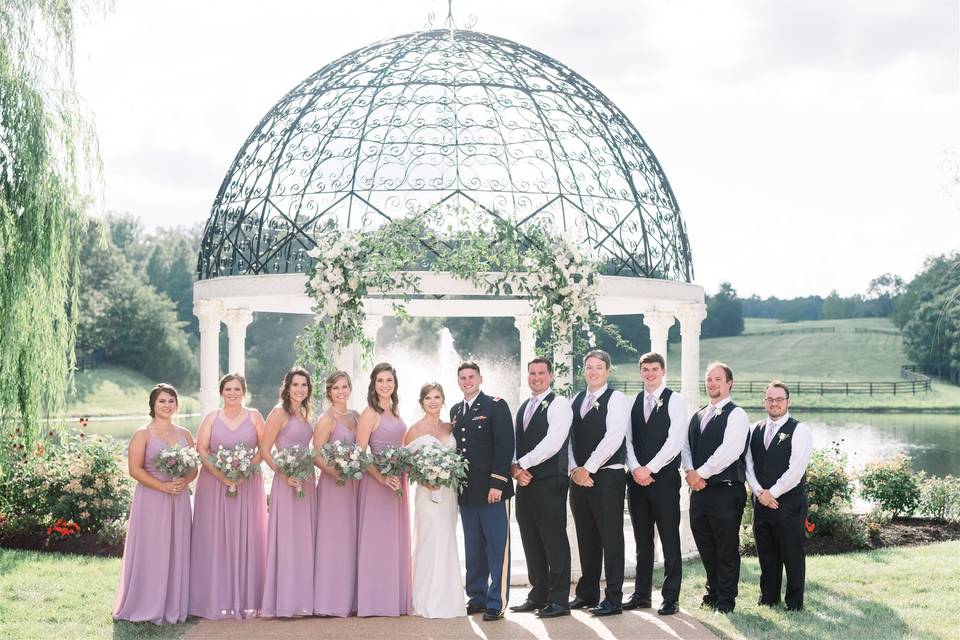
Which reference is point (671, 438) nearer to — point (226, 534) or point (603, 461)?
Result: point (603, 461)

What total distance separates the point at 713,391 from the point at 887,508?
6994 millimetres

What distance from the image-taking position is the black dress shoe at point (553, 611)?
845 centimetres

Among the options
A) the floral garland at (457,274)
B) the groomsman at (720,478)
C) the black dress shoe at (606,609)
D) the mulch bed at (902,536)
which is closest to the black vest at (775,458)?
the groomsman at (720,478)

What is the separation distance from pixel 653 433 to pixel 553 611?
1730mm

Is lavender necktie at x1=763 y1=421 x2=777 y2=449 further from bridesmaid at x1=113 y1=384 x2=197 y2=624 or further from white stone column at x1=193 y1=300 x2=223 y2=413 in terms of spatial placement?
white stone column at x1=193 y1=300 x2=223 y2=413

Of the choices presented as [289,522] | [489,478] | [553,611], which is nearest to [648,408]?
[489,478]

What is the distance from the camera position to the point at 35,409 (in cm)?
923

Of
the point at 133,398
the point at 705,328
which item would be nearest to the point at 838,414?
the point at 705,328

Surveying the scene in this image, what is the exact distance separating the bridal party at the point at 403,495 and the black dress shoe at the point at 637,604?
0.69 feet

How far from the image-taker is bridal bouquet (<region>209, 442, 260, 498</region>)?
27.1ft

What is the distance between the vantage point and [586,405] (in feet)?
28.4

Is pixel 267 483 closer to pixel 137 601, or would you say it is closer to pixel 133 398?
pixel 137 601

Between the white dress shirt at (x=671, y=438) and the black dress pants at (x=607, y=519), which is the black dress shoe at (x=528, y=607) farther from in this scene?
the white dress shirt at (x=671, y=438)

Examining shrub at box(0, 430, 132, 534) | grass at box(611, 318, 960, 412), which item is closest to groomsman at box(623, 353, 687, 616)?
shrub at box(0, 430, 132, 534)
